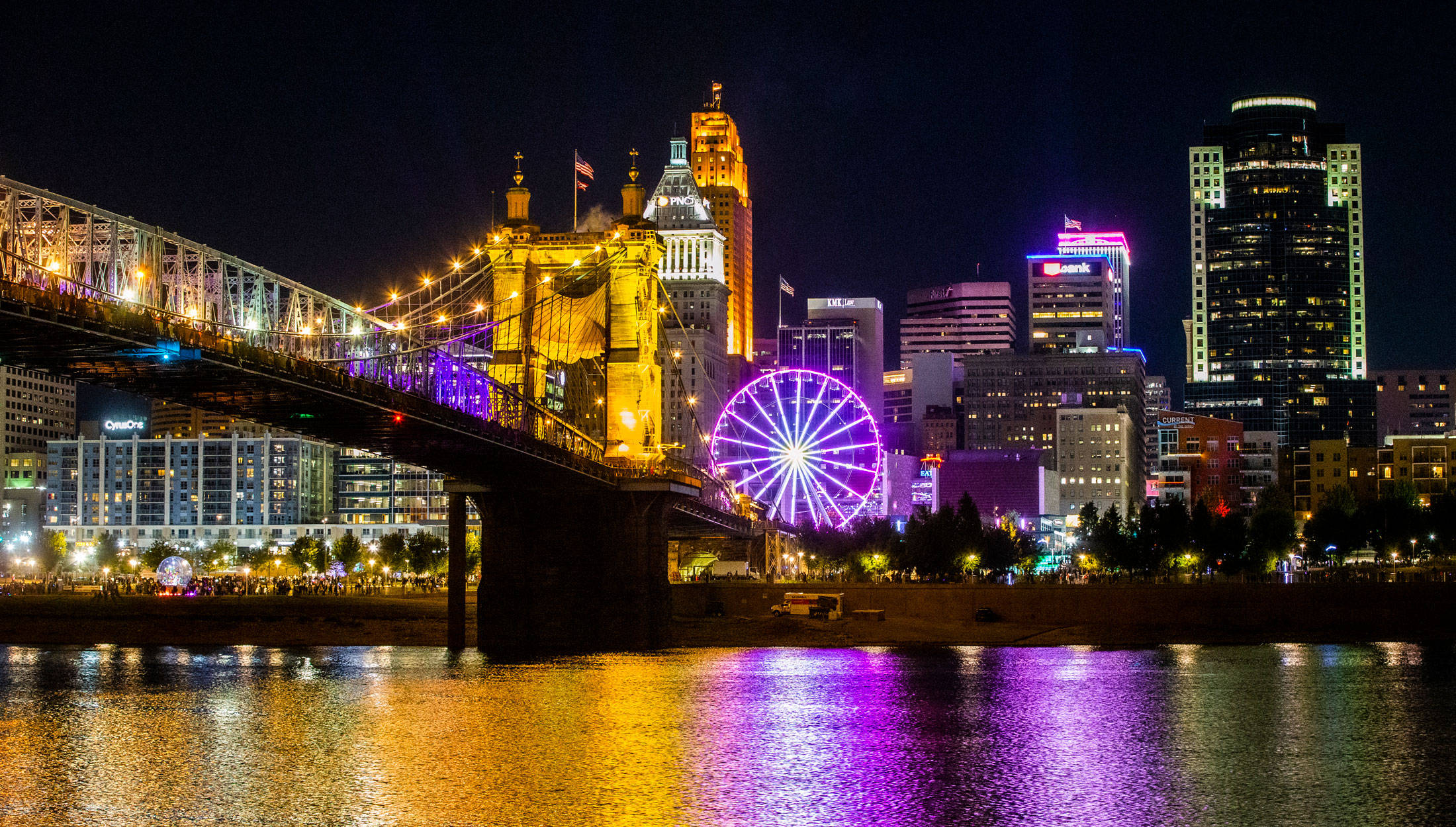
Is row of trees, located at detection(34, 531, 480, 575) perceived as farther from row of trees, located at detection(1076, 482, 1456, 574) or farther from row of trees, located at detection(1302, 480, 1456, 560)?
row of trees, located at detection(1302, 480, 1456, 560)

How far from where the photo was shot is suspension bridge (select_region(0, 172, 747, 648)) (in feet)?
124

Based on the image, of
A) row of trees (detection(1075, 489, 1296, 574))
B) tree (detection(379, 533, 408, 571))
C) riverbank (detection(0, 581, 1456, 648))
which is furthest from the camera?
tree (detection(379, 533, 408, 571))

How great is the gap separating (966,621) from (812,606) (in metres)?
8.31

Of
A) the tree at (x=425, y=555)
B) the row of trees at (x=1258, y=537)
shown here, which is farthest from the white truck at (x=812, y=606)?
the tree at (x=425, y=555)

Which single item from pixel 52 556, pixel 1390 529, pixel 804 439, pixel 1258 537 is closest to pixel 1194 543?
pixel 1258 537

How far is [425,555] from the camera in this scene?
137 meters

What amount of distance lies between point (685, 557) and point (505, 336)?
5356 centimetres

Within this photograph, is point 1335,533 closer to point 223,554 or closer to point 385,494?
point 223,554

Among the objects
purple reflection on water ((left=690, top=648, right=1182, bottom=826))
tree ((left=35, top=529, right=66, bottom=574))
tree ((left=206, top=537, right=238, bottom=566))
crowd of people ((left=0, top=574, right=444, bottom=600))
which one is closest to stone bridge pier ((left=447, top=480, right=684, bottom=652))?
purple reflection on water ((left=690, top=648, right=1182, bottom=826))

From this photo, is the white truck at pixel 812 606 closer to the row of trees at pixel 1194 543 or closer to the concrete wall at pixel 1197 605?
the concrete wall at pixel 1197 605

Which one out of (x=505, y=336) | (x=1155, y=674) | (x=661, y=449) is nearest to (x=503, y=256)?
(x=505, y=336)

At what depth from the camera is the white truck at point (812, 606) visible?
87.6m

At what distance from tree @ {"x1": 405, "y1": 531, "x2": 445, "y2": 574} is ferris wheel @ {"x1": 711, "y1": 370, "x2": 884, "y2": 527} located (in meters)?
25.7

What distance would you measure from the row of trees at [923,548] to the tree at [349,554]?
1725 inches
